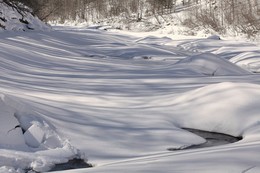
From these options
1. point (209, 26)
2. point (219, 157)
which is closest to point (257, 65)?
point (219, 157)

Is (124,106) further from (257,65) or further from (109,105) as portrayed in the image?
(257,65)

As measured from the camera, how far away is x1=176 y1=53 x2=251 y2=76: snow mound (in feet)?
30.2

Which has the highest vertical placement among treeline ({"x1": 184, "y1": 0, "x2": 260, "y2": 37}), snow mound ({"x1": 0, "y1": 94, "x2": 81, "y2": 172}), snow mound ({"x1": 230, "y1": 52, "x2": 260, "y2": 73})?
treeline ({"x1": 184, "y1": 0, "x2": 260, "y2": 37})

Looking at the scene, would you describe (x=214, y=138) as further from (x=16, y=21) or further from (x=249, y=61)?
(x=16, y=21)

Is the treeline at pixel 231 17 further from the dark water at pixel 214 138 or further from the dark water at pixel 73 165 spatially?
the dark water at pixel 73 165

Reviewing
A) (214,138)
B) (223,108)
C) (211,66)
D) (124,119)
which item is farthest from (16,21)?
(214,138)

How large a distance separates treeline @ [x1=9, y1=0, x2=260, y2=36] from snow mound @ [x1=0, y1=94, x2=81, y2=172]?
10399 mm

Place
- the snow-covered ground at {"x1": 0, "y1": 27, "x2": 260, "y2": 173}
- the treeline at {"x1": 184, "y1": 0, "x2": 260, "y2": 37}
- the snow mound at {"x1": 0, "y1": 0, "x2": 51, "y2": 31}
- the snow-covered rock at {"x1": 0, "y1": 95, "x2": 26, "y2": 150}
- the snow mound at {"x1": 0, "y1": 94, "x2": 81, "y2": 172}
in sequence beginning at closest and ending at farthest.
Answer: the snow-covered ground at {"x1": 0, "y1": 27, "x2": 260, "y2": 173} < the snow mound at {"x1": 0, "y1": 94, "x2": 81, "y2": 172} < the snow-covered rock at {"x1": 0, "y1": 95, "x2": 26, "y2": 150} < the treeline at {"x1": 184, "y1": 0, "x2": 260, "y2": 37} < the snow mound at {"x1": 0, "y1": 0, "x2": 51, "y2": 31}

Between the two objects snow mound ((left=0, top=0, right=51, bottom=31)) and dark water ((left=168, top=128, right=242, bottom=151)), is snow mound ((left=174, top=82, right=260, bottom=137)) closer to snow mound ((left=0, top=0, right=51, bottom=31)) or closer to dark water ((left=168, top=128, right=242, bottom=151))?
dark water ((left=168, top=128, right=242, bottom=151))

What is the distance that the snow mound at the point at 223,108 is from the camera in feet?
16.1

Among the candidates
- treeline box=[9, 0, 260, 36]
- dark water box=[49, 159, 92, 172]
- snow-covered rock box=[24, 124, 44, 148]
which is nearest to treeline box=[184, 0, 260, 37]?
treeline box=[9, 0, 260, 36]

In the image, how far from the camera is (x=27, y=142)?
14.4ft

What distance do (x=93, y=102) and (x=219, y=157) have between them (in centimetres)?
374

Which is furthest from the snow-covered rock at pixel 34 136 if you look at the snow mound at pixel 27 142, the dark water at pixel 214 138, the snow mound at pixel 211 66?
the snow mound at pixel 211 66
